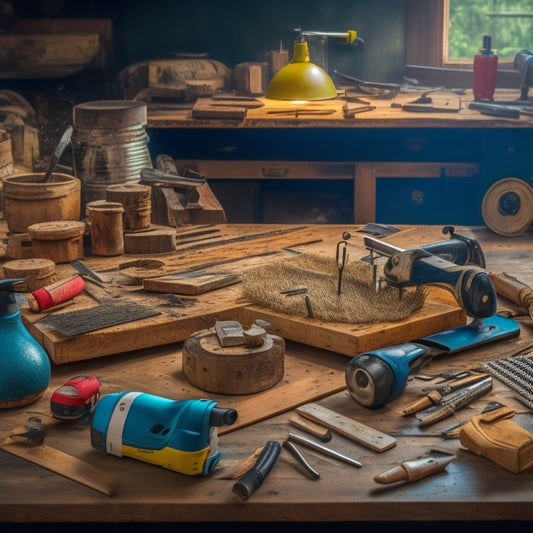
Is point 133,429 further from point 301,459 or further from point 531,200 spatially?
point 531,200

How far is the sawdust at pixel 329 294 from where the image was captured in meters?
2.51

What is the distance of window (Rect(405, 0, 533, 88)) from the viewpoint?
6477 mm

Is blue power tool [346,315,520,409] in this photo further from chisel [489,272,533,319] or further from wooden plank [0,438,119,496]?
wooden plank [0,438,119,496]

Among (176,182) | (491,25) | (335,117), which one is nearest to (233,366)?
(176,182)

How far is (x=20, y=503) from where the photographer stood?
1.76m

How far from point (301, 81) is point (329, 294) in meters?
2.60

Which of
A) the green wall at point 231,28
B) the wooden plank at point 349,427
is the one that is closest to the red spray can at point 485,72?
the green wall at point 231,28

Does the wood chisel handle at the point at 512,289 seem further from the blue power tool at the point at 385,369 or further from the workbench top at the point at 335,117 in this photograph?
Result: the workbench top at the point at 335,117

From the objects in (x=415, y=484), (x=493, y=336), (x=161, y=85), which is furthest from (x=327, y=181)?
(x=415, y=484)

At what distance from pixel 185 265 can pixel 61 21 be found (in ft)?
13.9

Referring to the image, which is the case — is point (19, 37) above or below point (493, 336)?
above

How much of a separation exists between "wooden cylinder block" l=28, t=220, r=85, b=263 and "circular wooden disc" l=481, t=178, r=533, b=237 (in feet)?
5.71

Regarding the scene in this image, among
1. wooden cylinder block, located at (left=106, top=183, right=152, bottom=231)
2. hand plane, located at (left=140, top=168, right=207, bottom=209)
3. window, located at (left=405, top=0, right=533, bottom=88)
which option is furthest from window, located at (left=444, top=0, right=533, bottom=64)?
wooden cylinder block, located at (left=106, top=183, right=152, bottom=231)

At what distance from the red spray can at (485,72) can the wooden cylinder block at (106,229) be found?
2.93m
